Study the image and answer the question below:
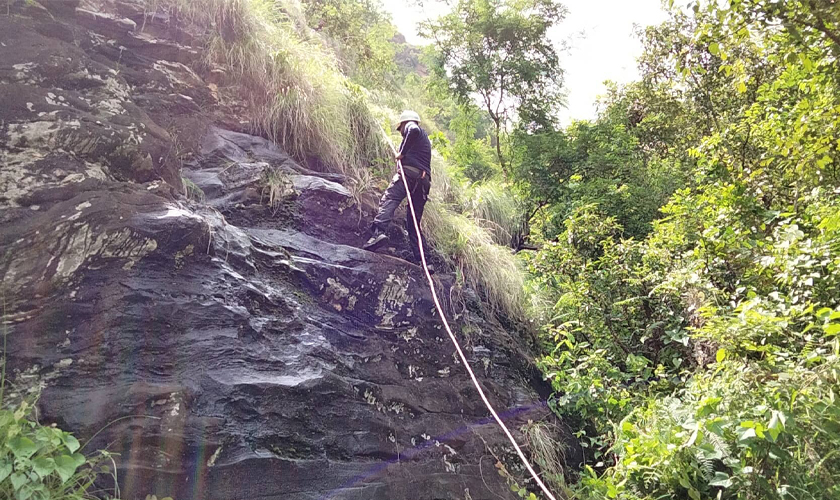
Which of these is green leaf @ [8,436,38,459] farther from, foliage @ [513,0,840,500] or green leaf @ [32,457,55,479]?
foliage @ [513,0,840,500]

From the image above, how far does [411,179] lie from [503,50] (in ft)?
24.2

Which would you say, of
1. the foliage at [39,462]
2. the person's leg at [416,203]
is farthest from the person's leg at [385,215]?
the foliage at [39,462]

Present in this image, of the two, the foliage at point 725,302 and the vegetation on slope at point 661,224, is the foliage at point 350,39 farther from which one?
the foliage at point 725,302

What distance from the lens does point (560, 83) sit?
430 inches

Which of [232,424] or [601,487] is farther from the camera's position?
[601,487]

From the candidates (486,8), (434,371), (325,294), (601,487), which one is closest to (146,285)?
(325,294)

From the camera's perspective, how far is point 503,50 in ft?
35.9

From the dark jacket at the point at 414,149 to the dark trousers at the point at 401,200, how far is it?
0.14 metres

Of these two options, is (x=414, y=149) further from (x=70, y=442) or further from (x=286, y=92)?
(x=70, y=442)

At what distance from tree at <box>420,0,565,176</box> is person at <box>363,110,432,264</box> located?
6.11 meters

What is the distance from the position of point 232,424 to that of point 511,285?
3630 mm

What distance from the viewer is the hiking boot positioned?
459 cm

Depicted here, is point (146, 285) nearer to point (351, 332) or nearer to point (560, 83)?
point (351, 332)

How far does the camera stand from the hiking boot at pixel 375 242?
4590 millimetres
